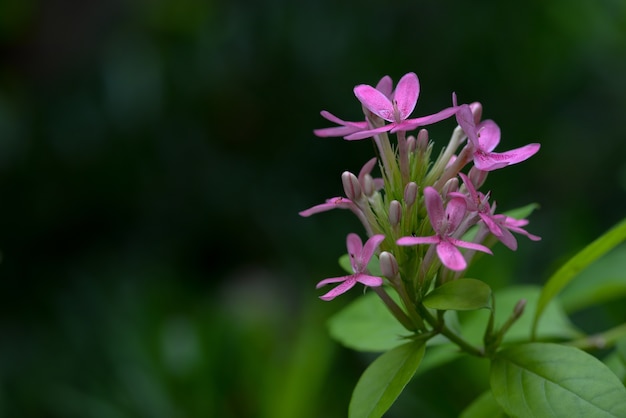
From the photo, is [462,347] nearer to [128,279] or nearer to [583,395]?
[583,395]

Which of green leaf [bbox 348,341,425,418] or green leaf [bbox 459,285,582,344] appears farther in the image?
green leaf [bbox 459,285,582,344]

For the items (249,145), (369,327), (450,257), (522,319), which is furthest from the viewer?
(249,145)

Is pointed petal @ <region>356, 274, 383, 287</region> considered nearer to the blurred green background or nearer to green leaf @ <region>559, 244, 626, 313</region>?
green leaf @ <region>559, 244, 626, 313</region>

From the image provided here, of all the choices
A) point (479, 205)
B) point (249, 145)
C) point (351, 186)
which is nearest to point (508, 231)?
point (479, 205)

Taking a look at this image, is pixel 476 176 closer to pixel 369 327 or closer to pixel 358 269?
pixel 358 269

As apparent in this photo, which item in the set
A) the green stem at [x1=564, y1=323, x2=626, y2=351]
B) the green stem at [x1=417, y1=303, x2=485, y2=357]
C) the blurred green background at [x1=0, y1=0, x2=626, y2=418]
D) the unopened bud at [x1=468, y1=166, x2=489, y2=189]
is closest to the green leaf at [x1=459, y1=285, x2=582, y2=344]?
the green stem at [x1=564, y1=323, x2=626, y2=351]

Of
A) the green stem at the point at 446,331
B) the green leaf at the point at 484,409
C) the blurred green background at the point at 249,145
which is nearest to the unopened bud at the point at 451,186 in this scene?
the green stem at the point at 446,331

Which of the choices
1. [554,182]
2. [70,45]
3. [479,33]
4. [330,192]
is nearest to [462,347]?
[330,192]
